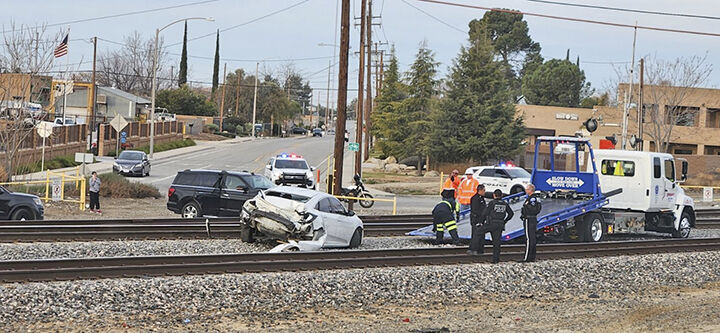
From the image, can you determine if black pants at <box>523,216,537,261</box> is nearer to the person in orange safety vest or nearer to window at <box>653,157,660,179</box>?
the person in orange safety vest

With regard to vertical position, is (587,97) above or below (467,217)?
above

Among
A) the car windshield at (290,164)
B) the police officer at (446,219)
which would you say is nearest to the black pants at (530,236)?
the police officer at (446,219)

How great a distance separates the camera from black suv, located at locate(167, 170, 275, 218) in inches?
1041

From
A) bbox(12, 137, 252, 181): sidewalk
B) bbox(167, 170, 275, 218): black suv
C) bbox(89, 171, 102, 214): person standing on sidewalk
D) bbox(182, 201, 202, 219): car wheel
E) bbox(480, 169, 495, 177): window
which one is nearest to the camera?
bbox(167, 170, 275, 218): black suv

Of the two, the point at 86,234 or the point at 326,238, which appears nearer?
the point at 326,238

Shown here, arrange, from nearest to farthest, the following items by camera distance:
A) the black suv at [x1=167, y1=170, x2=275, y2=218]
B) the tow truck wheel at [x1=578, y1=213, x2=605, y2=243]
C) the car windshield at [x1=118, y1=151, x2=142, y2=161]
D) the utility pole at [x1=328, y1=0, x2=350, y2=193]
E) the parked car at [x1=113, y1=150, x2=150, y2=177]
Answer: the tow truck wheel at [x1=578, y1=213, x2=605, y2=243], the black suv at [x1=167, y1=170, x2=275, y2=218], the utility pole at [x1=328, y1=0, x2=350, y2=193], the parked car at [x1=113, y1=150, x2=150, y2=177], the car windshield at [x1=118, y1=151, x2=142, y2=161]

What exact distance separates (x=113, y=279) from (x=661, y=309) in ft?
29.0

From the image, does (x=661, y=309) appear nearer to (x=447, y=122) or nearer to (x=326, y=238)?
(x=326, y=238)

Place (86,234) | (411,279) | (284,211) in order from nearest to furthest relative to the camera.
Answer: (411,279) < (284,211) < (86,234)

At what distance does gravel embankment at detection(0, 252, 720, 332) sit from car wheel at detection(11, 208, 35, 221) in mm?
11562

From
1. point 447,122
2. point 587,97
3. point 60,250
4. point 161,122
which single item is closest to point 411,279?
point 60,250

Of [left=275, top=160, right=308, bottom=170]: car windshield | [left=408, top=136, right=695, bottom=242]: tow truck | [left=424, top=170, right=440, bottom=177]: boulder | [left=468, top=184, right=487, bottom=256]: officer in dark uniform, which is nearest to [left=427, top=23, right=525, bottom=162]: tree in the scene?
[left=424, top=170, right=440, bottom=177]: boulder

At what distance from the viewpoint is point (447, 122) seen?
60094 millimetres

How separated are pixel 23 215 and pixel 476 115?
38.6 metres
